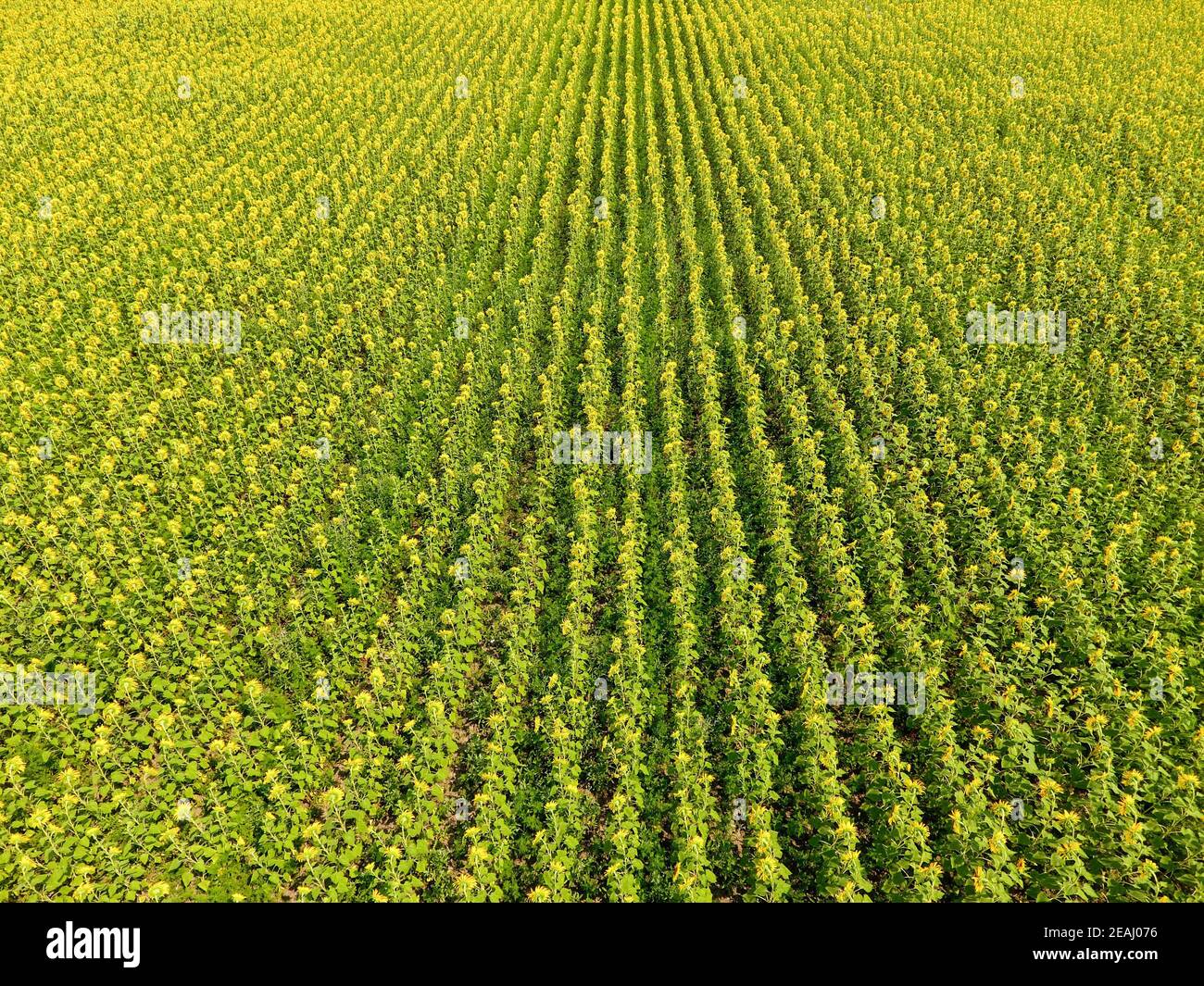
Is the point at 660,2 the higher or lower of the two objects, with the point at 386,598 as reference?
higher

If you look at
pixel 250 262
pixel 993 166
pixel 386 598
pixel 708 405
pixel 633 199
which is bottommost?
pixel 386 598

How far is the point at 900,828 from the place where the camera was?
26.2ft

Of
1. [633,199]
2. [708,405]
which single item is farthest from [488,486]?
[633,199]

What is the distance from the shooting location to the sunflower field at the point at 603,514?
838cm

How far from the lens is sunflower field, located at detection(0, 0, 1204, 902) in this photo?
838 cm

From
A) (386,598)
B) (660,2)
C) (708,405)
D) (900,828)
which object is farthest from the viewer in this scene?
(660,2)

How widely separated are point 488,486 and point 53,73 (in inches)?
1319

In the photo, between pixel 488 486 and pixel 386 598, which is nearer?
pixel 386 598

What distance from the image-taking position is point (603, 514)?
1270 cm

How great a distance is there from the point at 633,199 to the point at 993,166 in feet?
43.3

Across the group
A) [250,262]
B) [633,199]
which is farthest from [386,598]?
[633,199]

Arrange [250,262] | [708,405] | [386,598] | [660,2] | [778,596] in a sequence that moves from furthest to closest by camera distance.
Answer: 1. [660,2]
2. [250,262]
3. [708,405]
4. [386,598]
5. [778,596]
